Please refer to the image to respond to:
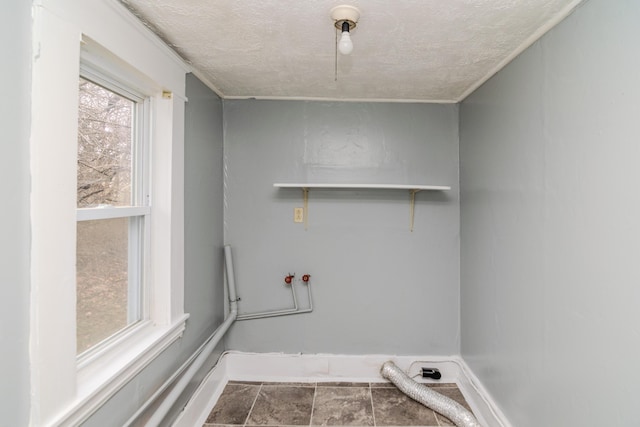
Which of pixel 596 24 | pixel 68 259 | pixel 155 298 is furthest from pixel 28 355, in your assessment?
pixel 596 24

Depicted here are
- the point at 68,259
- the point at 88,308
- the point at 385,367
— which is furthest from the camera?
the point at 385,367

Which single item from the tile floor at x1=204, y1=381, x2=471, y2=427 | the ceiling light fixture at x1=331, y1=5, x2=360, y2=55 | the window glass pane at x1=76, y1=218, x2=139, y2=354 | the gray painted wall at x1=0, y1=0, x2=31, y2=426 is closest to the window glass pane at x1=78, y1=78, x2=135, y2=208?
the window glass pane at x1=76, y1=218, x2=139, y2=354

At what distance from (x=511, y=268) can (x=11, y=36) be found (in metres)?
2.17

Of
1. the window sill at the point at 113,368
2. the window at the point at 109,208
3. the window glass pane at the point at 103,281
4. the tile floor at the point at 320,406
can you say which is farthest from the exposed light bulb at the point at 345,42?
the tile floor at the point at 320,406

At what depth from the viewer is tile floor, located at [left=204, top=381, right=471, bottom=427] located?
1.89 meters

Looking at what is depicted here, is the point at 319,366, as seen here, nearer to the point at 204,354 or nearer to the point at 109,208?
the point at 204,354

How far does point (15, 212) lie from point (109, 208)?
0.46 meters

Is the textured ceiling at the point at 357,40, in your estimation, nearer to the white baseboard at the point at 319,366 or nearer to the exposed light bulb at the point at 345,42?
the exposed light bulb at the point at 345,42

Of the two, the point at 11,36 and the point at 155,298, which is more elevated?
the point at 11,36

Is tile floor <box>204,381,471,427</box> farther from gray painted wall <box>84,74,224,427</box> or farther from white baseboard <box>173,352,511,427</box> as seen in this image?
gray painted wall <box>84,74,224,427</box>

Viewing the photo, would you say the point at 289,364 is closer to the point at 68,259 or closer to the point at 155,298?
the point at 155,298

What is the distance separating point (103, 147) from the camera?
51.6 inches

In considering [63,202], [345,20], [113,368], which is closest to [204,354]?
[113,368]

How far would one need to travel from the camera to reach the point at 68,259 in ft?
3.27
